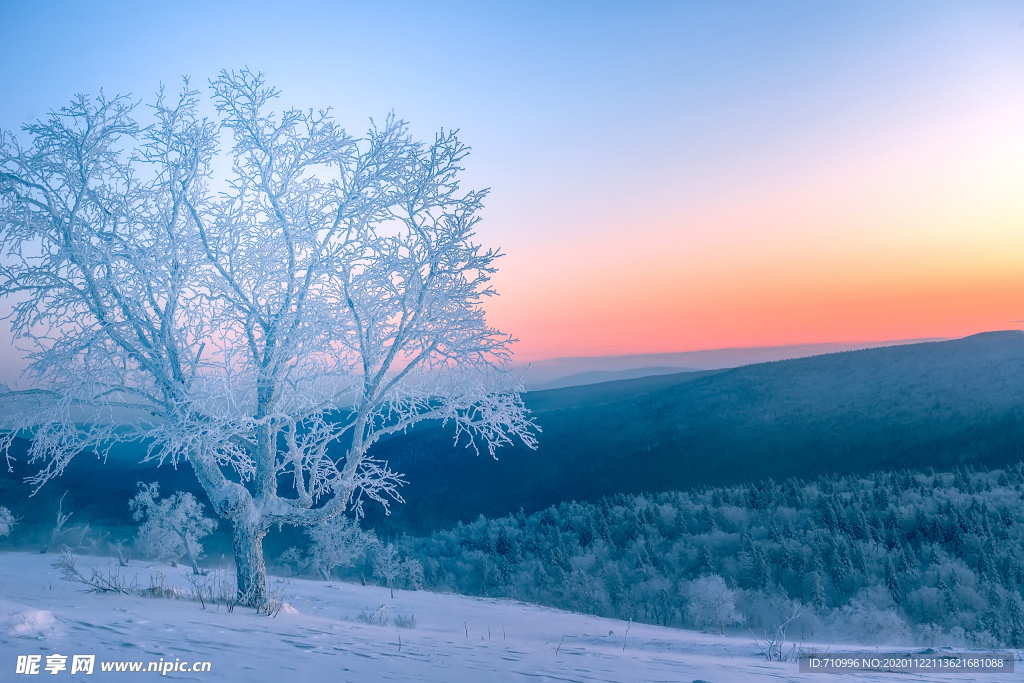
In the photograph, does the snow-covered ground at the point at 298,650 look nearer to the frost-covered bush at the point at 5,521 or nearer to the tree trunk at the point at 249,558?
the tree trunk at the point at 249,558

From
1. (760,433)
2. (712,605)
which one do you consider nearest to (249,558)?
(712,605)

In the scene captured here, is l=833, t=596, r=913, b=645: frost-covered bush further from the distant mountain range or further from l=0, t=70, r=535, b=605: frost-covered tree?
the distant mountain range

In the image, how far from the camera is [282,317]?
8.06 metres

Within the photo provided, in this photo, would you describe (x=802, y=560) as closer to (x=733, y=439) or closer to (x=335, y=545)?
(x=335, y=545)

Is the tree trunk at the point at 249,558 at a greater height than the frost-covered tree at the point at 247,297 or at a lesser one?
lesser

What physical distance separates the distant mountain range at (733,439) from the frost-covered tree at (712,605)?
21.6 m

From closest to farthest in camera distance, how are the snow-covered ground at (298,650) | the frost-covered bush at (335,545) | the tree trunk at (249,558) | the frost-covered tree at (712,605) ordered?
the snow-covered ground at (298,650) < the tree trunk at (249,558) < the frost-covered tree at (712,605) < the frost-covered bush at (335,545)

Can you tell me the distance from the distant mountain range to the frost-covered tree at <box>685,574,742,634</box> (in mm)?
21597

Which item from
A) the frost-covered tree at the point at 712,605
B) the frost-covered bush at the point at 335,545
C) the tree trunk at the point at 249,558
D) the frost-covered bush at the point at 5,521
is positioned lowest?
the frost-covered bush at the point at 335,545

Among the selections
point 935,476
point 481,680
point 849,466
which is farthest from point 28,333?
point 849,466

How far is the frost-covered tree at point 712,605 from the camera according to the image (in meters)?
12.0

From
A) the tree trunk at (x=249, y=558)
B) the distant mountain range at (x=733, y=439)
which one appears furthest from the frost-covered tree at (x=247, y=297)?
the distant mountain range at (x=733, y=439)

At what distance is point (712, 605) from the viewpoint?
483 inches

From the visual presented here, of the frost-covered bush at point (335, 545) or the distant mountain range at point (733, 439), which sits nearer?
the frost-covered bush at point (335, 545)
